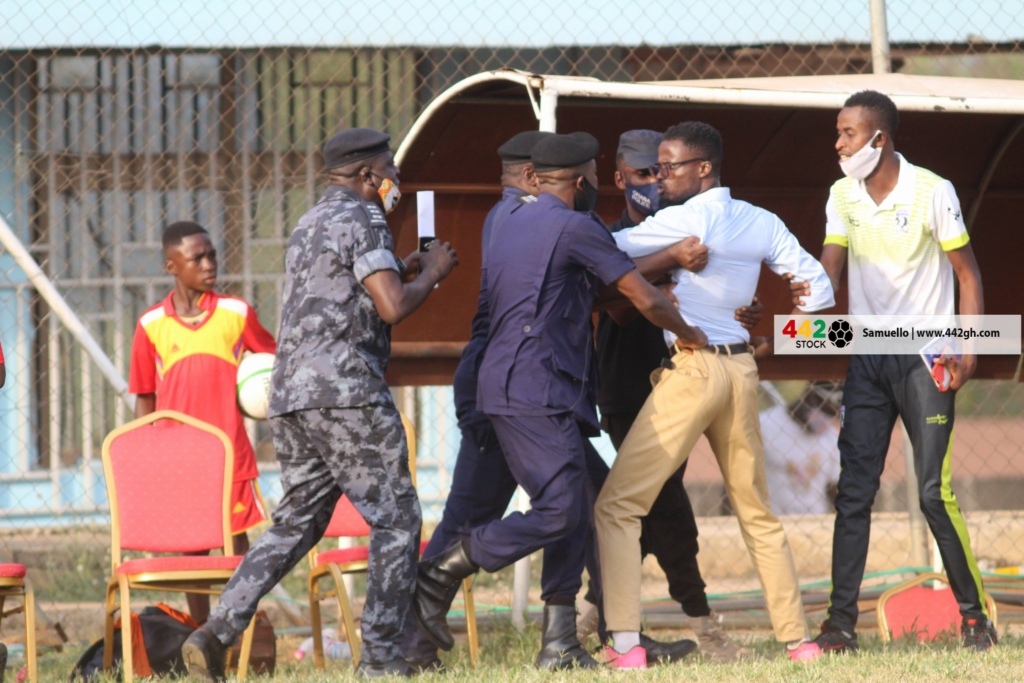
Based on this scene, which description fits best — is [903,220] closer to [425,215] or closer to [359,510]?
[425,215]

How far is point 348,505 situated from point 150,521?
905 mm

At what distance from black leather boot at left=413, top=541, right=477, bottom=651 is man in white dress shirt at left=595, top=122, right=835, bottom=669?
1.78 feet

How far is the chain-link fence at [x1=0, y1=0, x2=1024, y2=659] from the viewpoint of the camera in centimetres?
820

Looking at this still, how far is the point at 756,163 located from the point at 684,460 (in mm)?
2499

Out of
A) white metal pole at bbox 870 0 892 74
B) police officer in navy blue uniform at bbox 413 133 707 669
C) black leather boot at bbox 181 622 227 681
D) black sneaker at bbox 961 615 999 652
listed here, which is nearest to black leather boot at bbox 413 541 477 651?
police officer in navy blue uniform at bbox 413 133 707 669

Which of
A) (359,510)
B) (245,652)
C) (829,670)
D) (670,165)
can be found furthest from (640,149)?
(245,652)

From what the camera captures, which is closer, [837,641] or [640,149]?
[837,641]

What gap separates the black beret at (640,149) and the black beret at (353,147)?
113 cm

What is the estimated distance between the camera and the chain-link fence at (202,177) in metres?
8.20

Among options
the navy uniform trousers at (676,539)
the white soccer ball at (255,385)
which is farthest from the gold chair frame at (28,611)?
the navy uniform trousers at (676,539)

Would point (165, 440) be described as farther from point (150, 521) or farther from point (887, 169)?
point (887, 169)

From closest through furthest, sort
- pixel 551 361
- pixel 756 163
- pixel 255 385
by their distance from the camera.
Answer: pixel 551 361
pixel 255 385
pixel 756 163

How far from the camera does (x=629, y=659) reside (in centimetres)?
459

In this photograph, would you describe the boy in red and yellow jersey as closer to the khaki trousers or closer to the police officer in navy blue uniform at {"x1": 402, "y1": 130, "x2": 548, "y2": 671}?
the police officer in navy blue uniform at {"x1": 402, "y1": 130, "x2": 548, "y2": 671}
